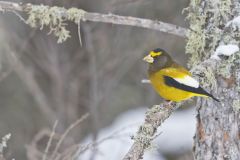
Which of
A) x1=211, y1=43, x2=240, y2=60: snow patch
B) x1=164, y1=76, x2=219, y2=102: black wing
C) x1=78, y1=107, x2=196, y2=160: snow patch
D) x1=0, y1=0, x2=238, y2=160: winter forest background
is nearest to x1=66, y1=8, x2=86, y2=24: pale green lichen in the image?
x1=164, y1=76, x2=219, y2=102: black wing

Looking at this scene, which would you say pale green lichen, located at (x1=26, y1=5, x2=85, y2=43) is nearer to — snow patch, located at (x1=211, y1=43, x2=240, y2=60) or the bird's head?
the bird's head

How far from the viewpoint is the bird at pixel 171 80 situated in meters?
4.06

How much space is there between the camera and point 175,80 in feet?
14.0

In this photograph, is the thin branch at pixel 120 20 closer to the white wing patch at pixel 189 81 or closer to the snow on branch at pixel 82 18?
the snow on branch at pixel 82 18

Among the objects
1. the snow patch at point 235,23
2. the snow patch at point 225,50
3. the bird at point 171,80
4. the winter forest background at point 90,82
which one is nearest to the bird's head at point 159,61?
the bird at point 171,80

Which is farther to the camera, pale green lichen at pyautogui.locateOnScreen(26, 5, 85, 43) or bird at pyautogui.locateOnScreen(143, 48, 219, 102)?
pale green lichen at pyautogui.locateOnScreen(26, 5, 85, 43)

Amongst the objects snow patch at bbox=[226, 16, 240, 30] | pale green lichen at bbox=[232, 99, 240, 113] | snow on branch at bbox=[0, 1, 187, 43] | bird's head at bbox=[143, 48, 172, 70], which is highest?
snow on branch at bbox=[0, 1, 187, 43]

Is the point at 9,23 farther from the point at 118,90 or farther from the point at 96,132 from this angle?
the point at 96,132

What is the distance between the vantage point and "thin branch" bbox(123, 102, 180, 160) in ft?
10.9

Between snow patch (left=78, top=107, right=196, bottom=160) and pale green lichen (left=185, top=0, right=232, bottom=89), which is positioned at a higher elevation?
snow patch (left=78, top=107, right=196, bottom=160)

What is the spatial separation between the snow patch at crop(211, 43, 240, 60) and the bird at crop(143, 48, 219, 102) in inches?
10.1

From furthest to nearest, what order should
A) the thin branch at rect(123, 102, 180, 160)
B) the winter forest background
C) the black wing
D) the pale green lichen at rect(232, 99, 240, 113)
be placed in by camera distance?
the winter forest background, the pale green lichen at rect(232, 99, 240, 113), the black wing, the thin branch at rect(123, 102, 180, 160)

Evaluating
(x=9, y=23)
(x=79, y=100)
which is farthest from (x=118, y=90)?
(x=9, y=23)

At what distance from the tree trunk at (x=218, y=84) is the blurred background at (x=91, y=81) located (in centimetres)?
269
